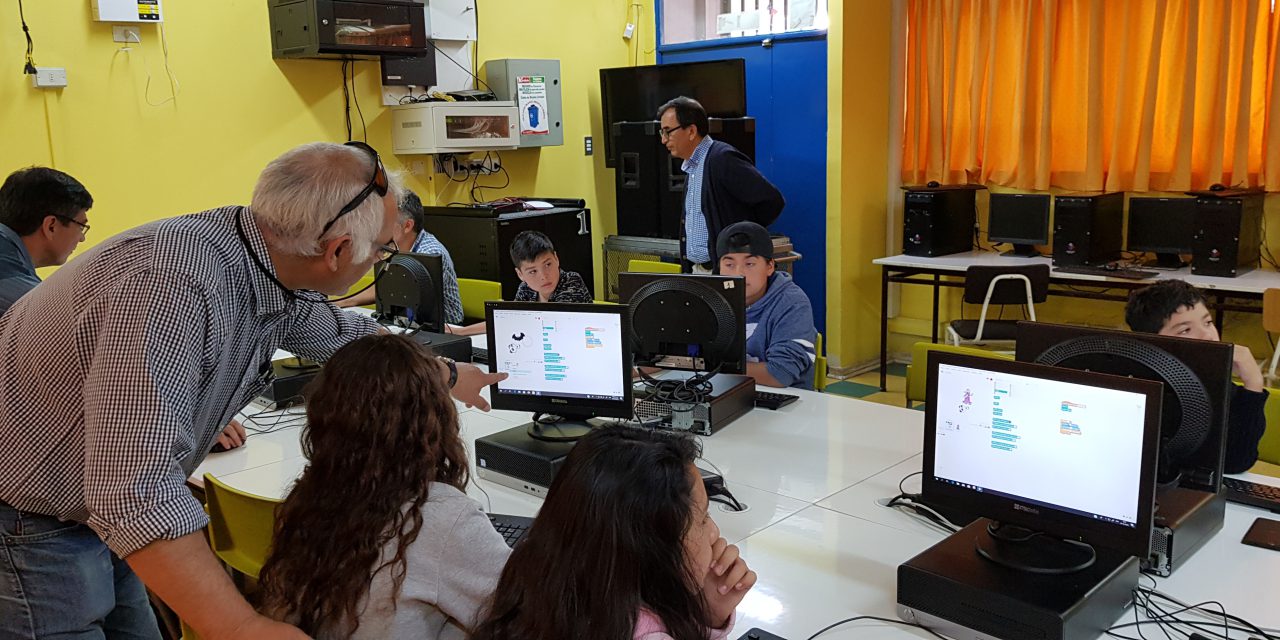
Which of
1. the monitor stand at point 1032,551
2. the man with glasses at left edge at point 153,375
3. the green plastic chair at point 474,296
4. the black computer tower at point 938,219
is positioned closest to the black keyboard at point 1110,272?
the black computer tower at point 938,219

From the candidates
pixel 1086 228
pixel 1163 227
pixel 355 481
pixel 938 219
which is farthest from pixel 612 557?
pixel 938 219

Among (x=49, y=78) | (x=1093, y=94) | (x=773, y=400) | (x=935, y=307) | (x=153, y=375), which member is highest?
(x=49, y=78)

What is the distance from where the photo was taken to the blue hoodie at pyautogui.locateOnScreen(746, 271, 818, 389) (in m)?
3.17

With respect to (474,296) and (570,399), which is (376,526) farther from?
(474,296)

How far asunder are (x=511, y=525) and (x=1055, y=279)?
3.87m

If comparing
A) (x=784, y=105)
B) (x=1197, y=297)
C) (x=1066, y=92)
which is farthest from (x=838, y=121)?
(x=1197, y=297)

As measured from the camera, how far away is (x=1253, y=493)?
85.4 inches

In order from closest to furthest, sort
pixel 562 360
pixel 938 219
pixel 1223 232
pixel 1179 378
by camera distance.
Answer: pixel 1179 378 → pixel 562 360 → pixel 1223 232 → pixel 938 219

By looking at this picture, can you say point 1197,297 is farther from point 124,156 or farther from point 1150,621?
point 124,156

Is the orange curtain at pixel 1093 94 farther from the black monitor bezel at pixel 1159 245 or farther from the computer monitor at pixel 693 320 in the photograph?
the computer monitor at pixel 693 320

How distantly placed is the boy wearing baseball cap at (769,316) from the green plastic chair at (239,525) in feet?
5.43

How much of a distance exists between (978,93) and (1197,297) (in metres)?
3.54

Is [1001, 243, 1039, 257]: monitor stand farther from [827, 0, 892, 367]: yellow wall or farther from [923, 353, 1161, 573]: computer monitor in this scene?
[923, 353, 1161, 573]: computer monitor

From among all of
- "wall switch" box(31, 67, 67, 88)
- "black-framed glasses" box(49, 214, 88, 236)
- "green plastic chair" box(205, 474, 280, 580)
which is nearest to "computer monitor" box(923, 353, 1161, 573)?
"green plastic chair" box(205, 474, 280, 580)
